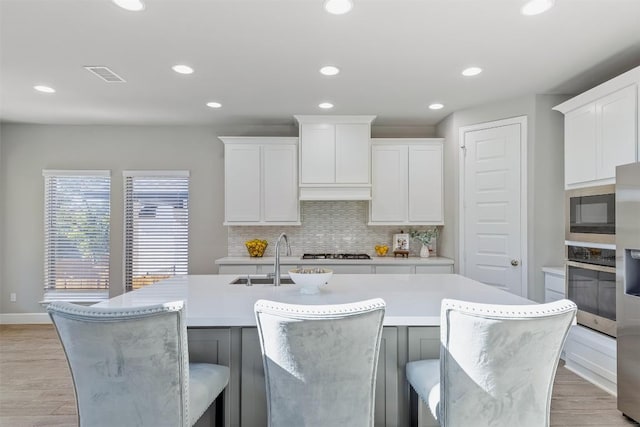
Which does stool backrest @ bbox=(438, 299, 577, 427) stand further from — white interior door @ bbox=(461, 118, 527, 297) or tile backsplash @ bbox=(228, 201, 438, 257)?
tile backsplash @ bbox=(228, 201, 438, 257)

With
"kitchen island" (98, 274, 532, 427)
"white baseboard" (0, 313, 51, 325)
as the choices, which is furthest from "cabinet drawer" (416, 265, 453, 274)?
"white baseboard" (0, 313, 51, 325)

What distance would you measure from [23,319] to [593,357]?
6.31 m

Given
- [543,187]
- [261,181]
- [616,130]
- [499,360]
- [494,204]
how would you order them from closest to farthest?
1. [499,360]
2. [616,130]
3. [543,187]
4. [494,204]
5. [261,181]

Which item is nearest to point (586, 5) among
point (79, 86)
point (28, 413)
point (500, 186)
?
point (500, 186)

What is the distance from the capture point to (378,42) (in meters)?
2.56

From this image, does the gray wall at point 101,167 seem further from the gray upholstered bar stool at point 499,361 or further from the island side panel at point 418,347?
the gray upholstered bar stool at point 499,361

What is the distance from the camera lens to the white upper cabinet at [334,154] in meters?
4.38

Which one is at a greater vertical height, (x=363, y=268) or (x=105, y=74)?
(x=105, y=74)

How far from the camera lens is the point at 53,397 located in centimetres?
275

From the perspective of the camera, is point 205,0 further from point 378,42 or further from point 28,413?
point 28,413

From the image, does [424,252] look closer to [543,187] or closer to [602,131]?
[543,187]

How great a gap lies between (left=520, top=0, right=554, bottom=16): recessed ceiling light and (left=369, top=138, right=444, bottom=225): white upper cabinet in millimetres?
2397

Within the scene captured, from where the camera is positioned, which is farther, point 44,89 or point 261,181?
point 261,181

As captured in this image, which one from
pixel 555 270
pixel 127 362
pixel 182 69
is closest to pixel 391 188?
pixel 555 270
